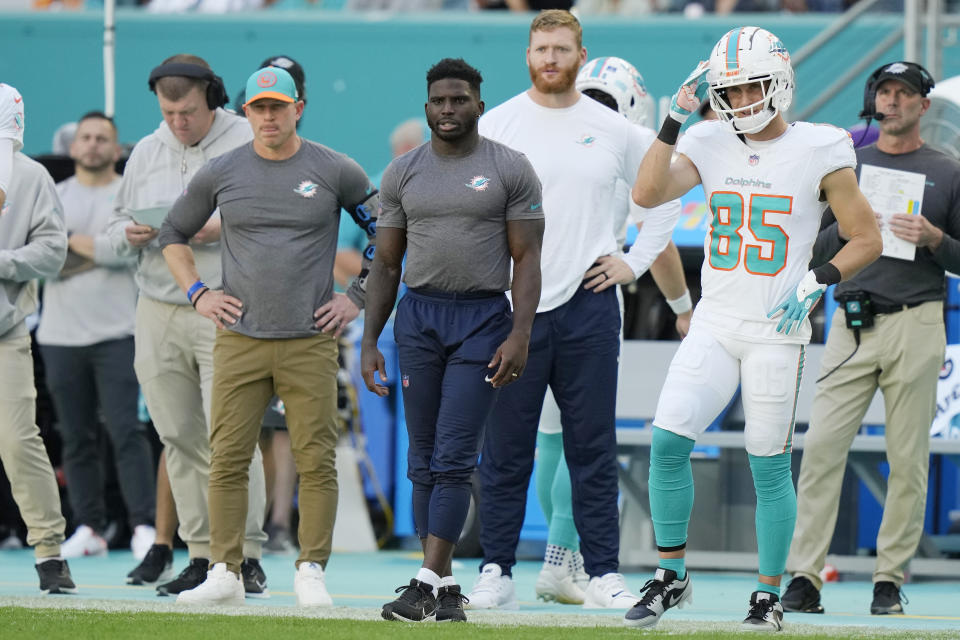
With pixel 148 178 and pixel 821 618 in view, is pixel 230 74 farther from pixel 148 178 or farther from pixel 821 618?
pixel 821 618

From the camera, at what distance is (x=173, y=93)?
7.29 meters

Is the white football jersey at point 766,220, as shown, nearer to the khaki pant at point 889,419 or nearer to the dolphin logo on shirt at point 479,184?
the dolphin logo on shirt at point 479,184

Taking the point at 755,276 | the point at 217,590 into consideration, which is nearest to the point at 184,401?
the point at 217,590

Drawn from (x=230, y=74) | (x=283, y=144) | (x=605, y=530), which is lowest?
(x=605, y=530)

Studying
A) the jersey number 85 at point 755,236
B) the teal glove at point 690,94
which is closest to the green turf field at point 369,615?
the jersey number 85 at point 755,236

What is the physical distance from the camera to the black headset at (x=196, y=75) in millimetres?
7273

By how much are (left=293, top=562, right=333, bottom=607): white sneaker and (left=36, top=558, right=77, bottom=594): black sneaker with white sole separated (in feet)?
3.88

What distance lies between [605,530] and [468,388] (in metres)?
1.20

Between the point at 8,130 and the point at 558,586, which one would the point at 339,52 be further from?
the point at 558,586

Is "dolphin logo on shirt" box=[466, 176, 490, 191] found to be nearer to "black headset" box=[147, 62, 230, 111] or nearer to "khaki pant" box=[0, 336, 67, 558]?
"black headset" box=[147, 62, 230, 111]

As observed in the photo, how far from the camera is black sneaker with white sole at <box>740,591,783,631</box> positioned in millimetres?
5840

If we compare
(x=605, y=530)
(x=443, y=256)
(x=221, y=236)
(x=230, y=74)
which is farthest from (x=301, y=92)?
(x=230, y=74)

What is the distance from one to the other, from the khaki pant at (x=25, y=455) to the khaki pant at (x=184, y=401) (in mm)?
541

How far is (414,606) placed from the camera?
5.88 m
